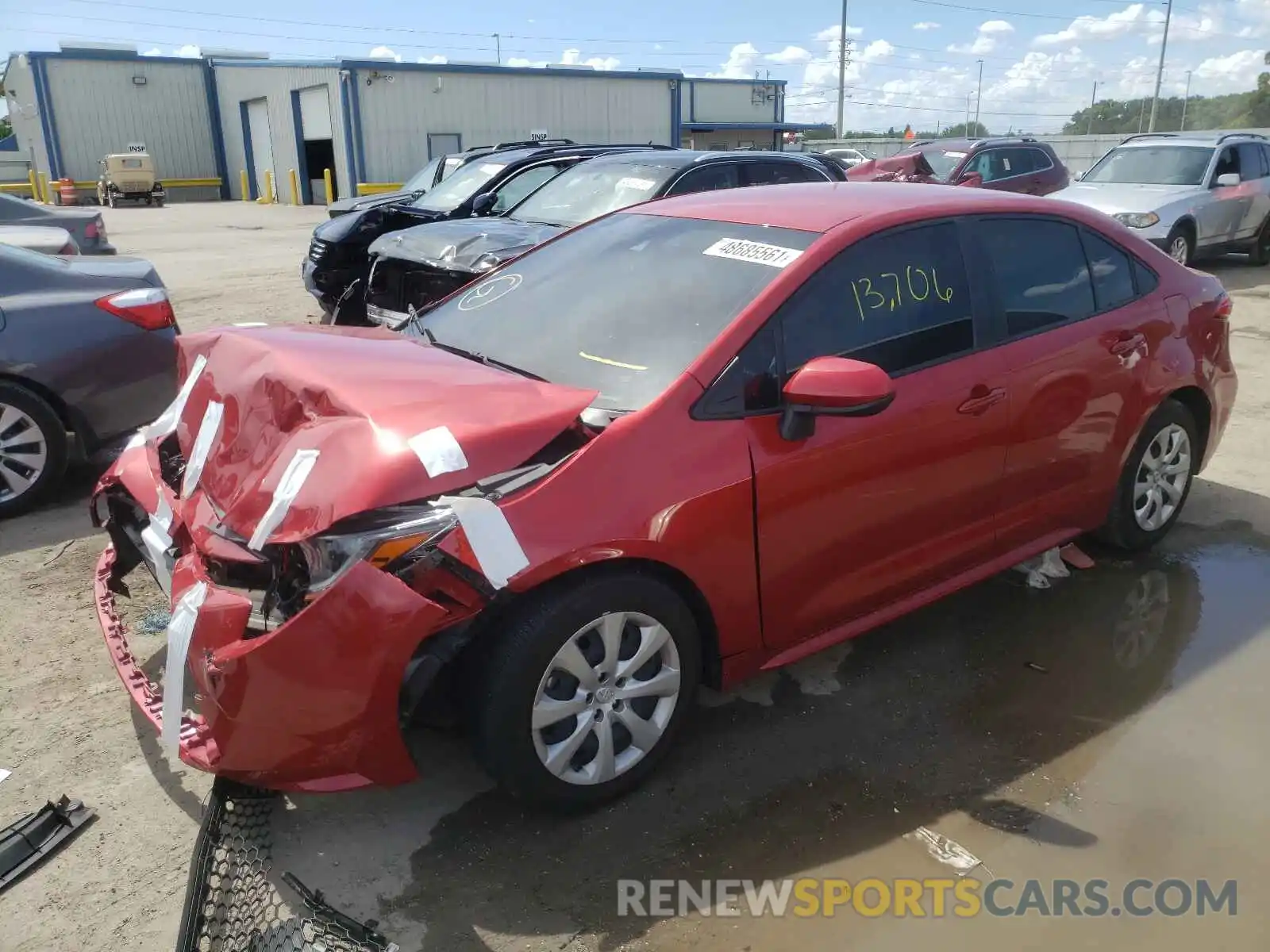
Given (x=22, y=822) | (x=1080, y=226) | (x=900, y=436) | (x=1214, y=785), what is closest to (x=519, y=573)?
(x=900, y=436)

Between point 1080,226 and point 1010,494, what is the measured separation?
1210 millimetres

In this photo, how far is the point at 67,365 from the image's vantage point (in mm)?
4992

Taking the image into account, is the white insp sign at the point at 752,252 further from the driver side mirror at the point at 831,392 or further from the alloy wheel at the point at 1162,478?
the alloy wheel at the point at 1162,478

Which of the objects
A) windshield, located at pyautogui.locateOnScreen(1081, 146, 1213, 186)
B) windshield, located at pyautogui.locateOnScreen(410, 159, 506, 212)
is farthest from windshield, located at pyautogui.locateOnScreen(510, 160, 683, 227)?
windshield, located at pyautogui.locateOnScreen(1081, 146, 1213, 186)

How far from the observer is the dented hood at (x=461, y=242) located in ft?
21.8

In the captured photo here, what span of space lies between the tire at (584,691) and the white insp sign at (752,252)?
1129mm

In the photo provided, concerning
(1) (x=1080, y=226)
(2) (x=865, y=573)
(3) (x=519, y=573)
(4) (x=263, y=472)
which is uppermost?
(1) (x=1080, y=226)

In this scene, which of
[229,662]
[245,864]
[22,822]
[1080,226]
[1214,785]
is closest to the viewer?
[229,662]

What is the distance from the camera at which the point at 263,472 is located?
2656 mm

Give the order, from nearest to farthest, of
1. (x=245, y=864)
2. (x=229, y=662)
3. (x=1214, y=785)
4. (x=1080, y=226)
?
1. (x=229, y=662)
2. (x=245, y=864)
3. (x=1214, y=785)
4. (x=1080, y=226)

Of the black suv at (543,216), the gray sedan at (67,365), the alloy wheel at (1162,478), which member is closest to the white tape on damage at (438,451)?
the alloy wheel at (1162,478)

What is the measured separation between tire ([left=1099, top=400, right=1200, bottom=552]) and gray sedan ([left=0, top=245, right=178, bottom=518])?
481 centimetres

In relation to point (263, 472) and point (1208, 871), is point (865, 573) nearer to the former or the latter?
point (1208, 871)

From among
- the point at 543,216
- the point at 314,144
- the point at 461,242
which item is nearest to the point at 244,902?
the point at 461,242
